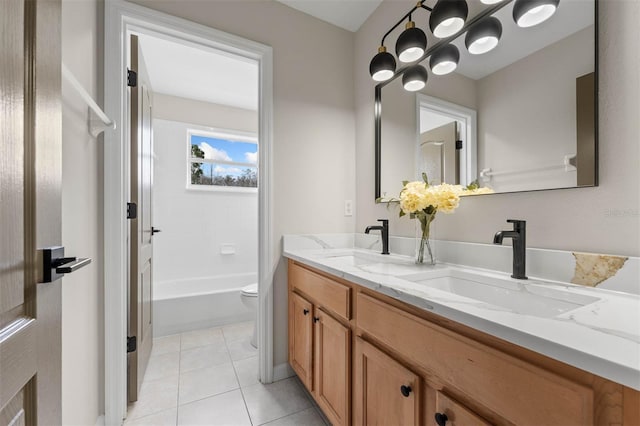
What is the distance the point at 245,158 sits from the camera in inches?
146

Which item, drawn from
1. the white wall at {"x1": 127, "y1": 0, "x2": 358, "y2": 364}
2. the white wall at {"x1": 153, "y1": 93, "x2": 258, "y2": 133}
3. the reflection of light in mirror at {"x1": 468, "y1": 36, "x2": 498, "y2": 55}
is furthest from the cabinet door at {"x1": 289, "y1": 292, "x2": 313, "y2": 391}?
the white wall at {"x1": 153, "y1": 93, "x2": 258, "y2": 133}

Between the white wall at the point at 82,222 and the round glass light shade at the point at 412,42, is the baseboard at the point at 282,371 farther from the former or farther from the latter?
the round glass light shade at the point at 412,42

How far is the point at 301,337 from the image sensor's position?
162 cm

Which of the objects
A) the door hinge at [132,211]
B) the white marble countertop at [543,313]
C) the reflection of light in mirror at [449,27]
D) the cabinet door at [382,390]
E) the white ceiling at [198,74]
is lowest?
the cabinet door at [382,390]

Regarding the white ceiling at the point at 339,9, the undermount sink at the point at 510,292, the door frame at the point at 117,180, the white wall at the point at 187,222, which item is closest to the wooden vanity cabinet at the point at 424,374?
the undermount sink at the point at 510,292

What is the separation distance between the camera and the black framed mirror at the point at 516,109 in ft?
3.04

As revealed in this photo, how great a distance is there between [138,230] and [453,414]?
1745 millimetres

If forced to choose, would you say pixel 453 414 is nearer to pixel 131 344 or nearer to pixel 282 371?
pixel 282 371

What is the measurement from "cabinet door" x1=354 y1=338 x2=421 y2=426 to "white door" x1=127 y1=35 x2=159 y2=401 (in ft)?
4.30

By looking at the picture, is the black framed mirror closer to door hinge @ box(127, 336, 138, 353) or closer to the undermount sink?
the undermount sink

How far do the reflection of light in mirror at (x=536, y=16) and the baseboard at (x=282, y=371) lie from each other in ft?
7.14

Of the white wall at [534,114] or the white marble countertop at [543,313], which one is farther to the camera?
the white wall at [534,114]

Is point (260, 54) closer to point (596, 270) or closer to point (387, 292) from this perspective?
point (387, 292)

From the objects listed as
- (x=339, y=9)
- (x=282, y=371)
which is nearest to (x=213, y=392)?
(x=282, y=371)
